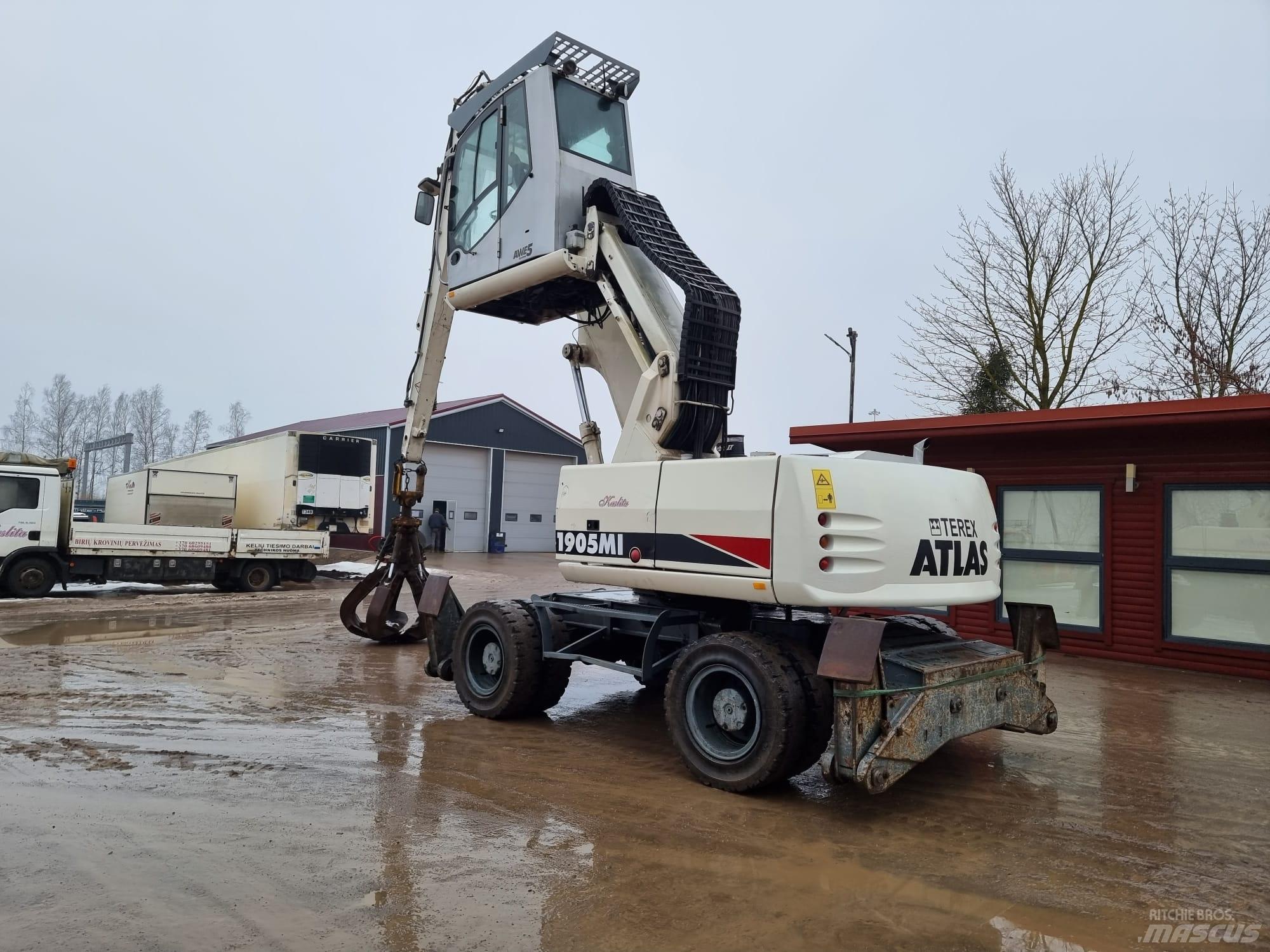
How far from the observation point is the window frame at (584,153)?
22.7 ft

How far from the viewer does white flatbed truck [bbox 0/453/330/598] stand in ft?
51.4

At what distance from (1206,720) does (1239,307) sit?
16.2m

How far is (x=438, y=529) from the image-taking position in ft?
99.6

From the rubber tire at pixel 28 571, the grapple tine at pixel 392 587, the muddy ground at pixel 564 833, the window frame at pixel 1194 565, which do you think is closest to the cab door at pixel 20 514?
the rubber tire at pixel 28 571

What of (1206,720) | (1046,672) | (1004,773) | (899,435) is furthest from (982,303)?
(1004,773)

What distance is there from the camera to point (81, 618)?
13.0m

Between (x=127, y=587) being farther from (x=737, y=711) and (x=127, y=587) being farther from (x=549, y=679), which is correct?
(x=737, y=711)

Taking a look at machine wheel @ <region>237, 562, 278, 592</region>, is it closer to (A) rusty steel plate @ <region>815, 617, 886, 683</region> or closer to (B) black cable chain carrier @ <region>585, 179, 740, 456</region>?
(B) black cable chain carrier @ <region>585, 179, 740, 456</region>

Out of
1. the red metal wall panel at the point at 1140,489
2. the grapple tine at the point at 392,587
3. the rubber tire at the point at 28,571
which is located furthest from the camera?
the rubber tire at the point at 28,571

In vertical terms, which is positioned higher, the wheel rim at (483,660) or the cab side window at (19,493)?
the cab side window at (19,493)

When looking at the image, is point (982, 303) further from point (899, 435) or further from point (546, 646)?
point (546, 646)

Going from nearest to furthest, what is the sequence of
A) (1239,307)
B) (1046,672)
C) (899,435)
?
(1046,672)
(899,435)
(1239,307)

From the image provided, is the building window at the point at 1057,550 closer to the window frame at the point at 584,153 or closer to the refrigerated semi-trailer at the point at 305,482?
the window frame at the point at 584,153

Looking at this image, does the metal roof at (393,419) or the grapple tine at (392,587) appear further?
the metal roof at (393,419)
